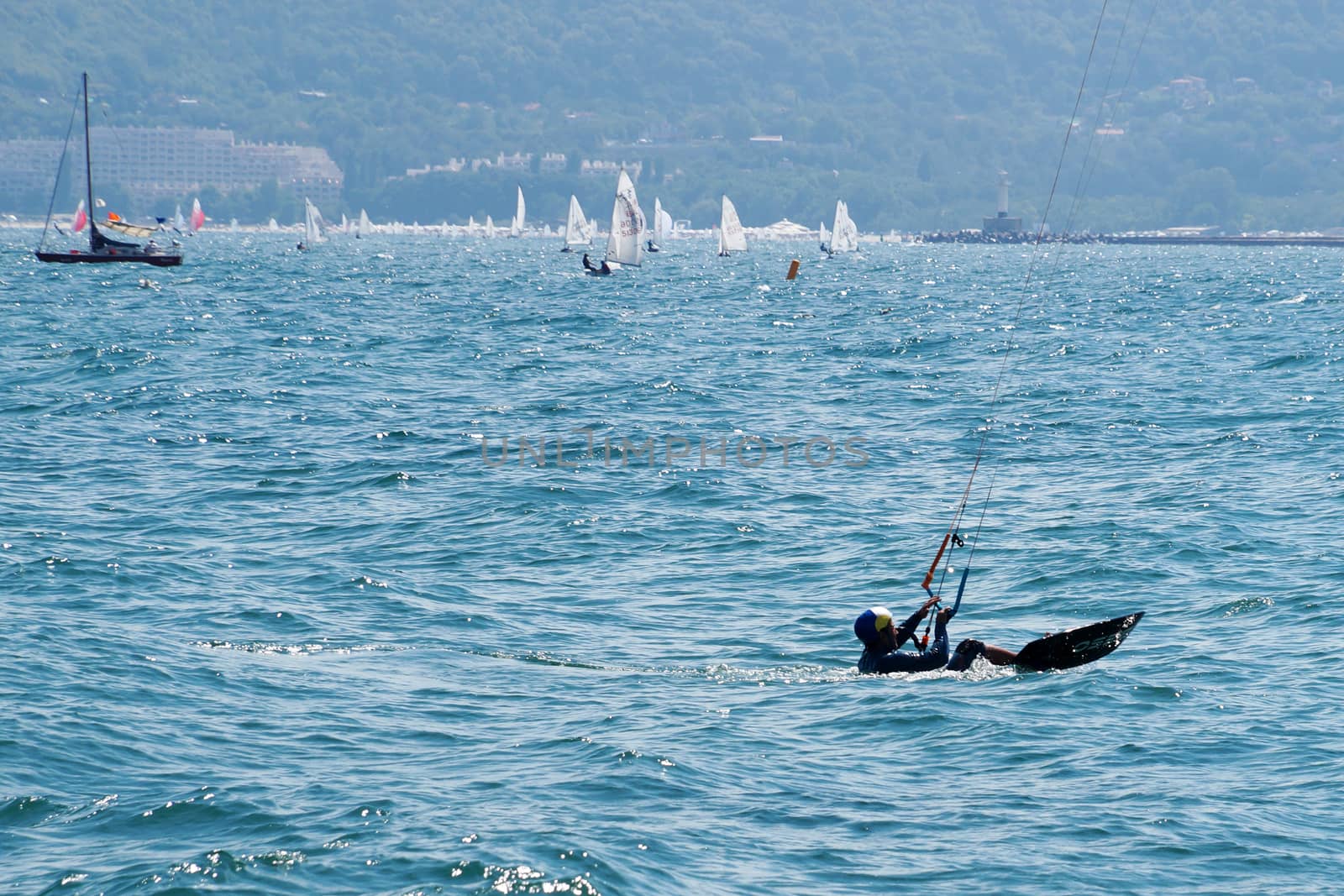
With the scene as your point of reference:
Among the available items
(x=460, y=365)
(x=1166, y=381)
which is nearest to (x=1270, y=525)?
(x=1166, y=381)

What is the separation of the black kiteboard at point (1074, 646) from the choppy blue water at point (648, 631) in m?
0.33

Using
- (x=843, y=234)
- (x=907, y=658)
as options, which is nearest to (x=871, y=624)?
(x=907, y=658)

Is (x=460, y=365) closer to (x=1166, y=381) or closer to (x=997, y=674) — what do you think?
(x=1166, y=381)

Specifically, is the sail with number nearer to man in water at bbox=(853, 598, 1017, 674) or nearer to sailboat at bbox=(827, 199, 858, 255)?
sailboat at bbox=(827, 199, 858, 255)

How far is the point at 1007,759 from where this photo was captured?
15.1 metres

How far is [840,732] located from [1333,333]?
5086cm

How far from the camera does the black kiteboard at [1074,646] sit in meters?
18.0

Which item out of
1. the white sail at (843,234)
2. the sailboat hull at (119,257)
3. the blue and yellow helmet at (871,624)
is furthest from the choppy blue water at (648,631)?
the white sail at (843,234)

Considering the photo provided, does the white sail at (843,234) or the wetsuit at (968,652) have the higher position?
the white sail at (843,234)

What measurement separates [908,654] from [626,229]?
91670mm

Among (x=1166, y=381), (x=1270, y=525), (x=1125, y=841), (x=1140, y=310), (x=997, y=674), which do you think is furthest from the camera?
(x=1140, y=310)

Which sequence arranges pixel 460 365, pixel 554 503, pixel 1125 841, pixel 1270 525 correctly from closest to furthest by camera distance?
pixel 1125 841, pixel 1270 525, pixel 554 503, pixel 460 365

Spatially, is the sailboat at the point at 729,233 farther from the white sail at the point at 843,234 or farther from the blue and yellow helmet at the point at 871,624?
the blue and yellow helmet at the point at 871,624

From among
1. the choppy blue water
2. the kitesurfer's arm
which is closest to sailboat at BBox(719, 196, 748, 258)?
the choppy blue water
